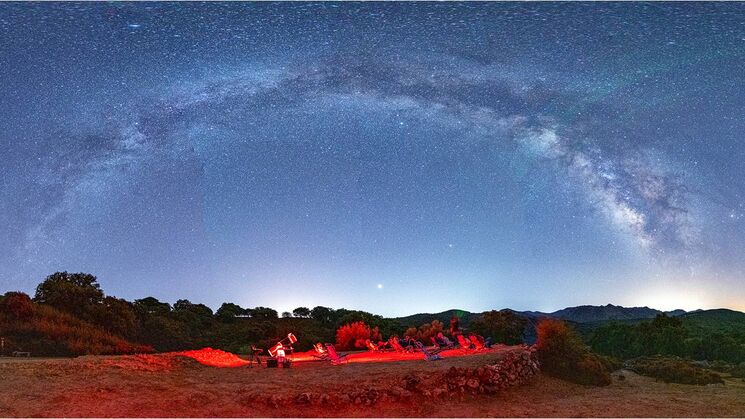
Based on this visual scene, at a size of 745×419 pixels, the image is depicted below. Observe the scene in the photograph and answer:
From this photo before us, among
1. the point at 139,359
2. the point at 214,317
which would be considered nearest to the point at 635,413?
the point at 139,359

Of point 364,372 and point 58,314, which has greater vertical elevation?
point 58,314

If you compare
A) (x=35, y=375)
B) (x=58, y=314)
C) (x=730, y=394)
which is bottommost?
(x=730, y=394)

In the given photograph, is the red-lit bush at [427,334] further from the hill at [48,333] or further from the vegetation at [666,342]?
the hill at [48,333]

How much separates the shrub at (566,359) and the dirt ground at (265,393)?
587mm

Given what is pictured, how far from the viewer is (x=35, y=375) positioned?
44.6 feet

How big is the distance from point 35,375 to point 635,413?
577 inches

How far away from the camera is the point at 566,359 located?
18.0 metres

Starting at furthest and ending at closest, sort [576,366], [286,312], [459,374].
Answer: [286,312], [576,366], [459,374]

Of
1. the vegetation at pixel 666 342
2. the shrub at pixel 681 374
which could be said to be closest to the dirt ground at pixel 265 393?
the shrub at pixel 681 374

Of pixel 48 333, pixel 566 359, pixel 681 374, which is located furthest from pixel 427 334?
pixel 48 333

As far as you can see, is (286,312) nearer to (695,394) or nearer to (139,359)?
(139,359)

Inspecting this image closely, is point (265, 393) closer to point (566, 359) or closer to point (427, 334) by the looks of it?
point (566, 359)

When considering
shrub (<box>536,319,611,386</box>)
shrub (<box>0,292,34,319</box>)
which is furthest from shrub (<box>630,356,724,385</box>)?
shrub (<box>0,292,34,319</box>)

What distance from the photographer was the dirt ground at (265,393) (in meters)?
11.6
